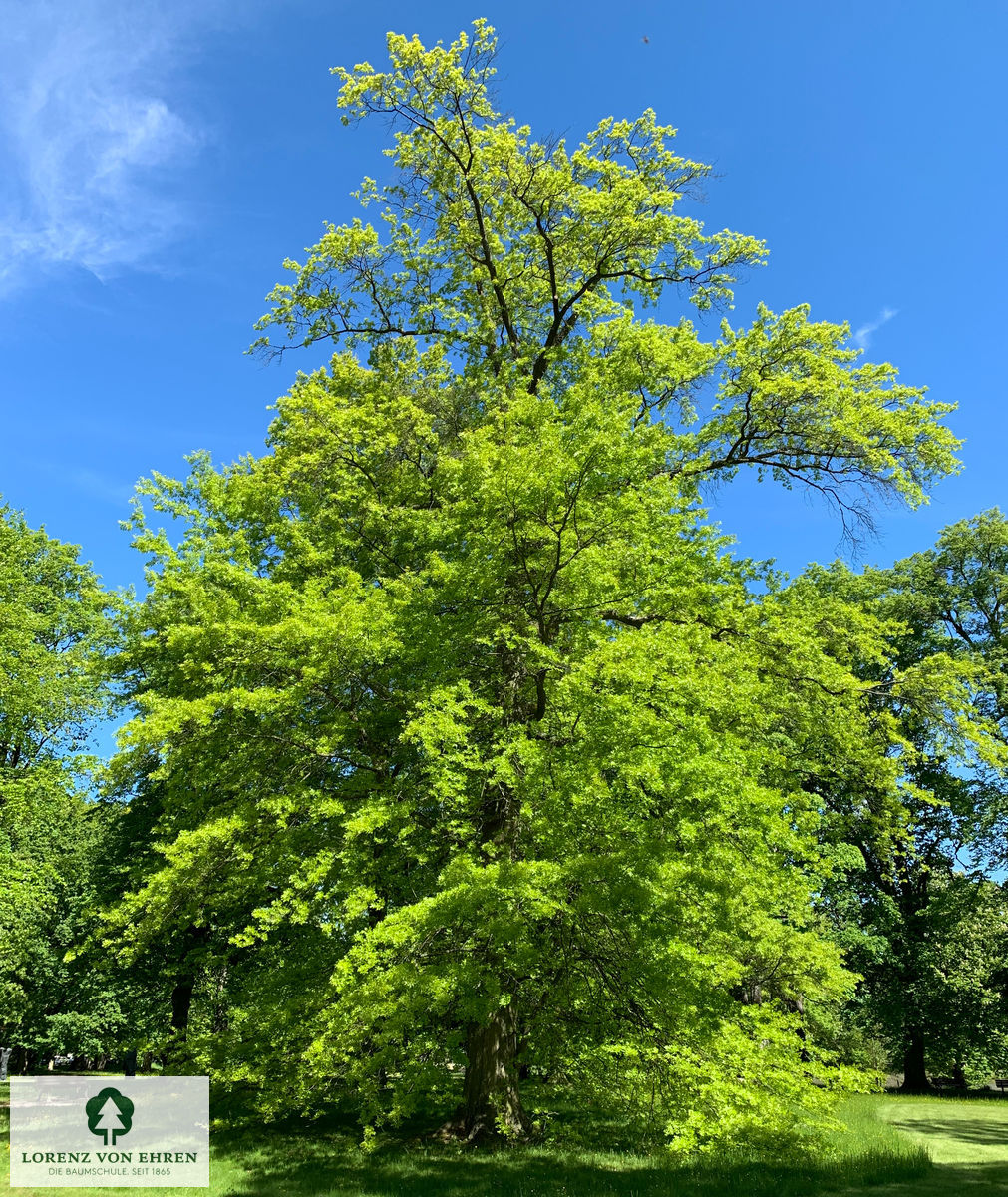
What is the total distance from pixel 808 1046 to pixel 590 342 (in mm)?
13852

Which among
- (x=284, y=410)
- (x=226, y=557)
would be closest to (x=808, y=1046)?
(x=226, y=557)

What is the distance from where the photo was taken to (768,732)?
14.3m

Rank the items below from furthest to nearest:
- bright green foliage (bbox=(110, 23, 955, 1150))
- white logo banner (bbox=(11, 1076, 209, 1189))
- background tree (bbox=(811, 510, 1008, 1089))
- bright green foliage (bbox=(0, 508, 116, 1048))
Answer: background tree (bbox=(811, 510, 1008, 1089))
bright green foliage (bbox=(0, 508, 116, 1048))
white logo banner (bbox=(11, 1076, 209, 1189))
bright green foliage (bbox=(110, 23, 955, 1150))

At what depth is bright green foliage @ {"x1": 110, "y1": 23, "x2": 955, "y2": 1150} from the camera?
329 inches

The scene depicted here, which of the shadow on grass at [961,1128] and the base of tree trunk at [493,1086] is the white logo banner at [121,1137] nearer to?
the base of tree trunk at [493,1086]

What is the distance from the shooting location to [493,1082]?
37.7 feet

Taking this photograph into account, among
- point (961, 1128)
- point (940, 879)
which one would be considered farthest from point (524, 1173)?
point (940, 879)

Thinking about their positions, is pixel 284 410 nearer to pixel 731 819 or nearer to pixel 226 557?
pixel 226 557

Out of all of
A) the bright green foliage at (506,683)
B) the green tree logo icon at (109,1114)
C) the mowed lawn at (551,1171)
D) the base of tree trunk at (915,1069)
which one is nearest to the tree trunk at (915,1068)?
the base of tree trunk at (915,1069)

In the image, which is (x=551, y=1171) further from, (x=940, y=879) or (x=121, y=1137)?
(x=940, y=879)

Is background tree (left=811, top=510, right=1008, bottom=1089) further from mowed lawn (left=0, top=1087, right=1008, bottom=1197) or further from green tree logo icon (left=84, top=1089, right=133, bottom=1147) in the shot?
green tree logo icon (left=84, top=1089, right=133, bottom=1147)

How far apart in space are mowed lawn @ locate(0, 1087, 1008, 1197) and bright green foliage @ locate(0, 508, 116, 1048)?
312 inches

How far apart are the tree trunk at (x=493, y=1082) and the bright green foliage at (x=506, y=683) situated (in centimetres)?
6

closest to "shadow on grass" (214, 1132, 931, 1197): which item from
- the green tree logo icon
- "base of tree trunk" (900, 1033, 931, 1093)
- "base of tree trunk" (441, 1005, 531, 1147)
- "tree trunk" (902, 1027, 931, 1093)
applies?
"base of tree trunk" (441, 1005, 531, 1147)
